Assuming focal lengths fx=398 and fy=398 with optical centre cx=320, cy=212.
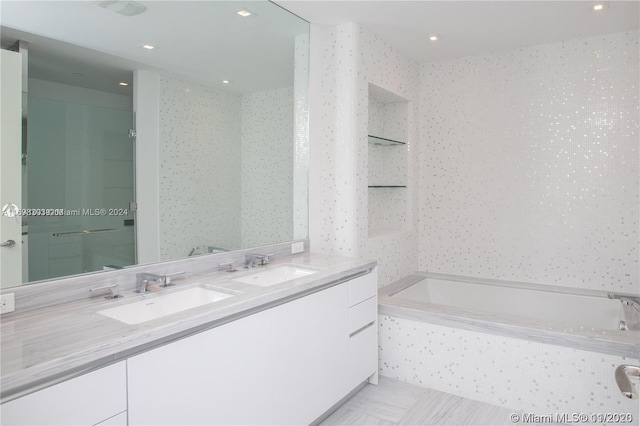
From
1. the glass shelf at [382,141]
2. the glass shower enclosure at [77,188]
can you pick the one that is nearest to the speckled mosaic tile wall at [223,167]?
the glass shower enclosure at [77,188]

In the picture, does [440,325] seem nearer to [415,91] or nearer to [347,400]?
[347,400]

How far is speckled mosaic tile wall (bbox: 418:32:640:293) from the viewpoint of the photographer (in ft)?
10.5

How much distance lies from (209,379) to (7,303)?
2.71ft

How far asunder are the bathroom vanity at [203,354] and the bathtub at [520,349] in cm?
42

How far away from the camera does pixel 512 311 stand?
3477 mm

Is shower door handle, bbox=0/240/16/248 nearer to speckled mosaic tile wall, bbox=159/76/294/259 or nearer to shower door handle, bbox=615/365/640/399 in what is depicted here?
speckled mosaic tile wall, bbox=159/76/294/259

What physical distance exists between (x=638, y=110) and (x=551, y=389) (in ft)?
7.39

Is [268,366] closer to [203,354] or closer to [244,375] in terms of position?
[244,375]

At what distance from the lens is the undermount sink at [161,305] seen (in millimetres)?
1734

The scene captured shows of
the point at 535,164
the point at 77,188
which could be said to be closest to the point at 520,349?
the point at 535,164

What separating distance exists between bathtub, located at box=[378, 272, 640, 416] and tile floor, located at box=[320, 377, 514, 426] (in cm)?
9

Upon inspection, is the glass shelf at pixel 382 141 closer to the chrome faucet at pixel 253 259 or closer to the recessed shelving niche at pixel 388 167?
the recessed shelving niche at pixel 388 167

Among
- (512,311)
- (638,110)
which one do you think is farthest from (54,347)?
(638,110)

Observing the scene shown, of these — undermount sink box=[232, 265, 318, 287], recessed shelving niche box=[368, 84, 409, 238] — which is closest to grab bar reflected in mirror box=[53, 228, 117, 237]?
undermount sink box=[232, 265, 318, 287]
